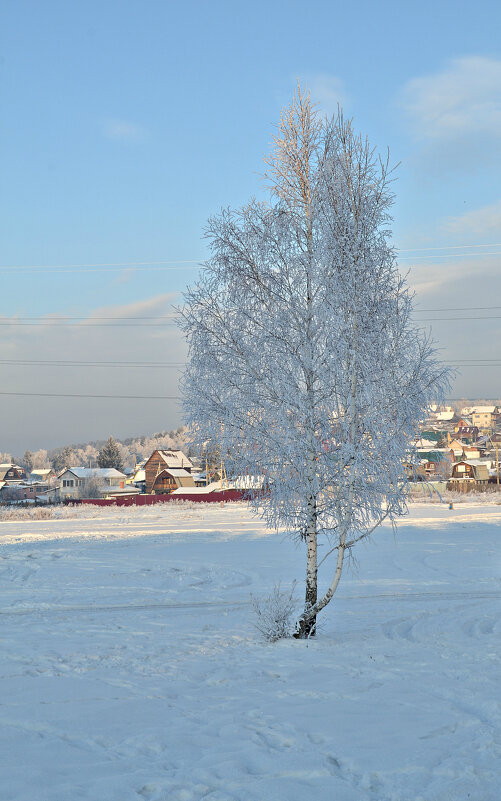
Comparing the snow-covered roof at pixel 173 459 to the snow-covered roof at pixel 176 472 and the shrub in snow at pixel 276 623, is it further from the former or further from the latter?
the shrub in snow at pixel 276 623

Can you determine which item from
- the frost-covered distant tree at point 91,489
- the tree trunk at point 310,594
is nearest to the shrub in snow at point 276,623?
the tree trunk at point 310,594

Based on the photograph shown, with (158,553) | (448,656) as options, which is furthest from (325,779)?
(158,553)

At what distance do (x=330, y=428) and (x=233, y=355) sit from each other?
81.1 inches

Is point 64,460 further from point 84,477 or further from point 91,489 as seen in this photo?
point 91,489

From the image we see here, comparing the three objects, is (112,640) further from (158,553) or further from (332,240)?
(158,553)

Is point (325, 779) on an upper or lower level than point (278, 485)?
lower

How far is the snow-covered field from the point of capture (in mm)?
5762

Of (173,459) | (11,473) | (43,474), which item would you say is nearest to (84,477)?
(173,459)

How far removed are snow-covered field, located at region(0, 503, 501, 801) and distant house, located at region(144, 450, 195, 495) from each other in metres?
71.3

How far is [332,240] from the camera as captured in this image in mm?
10898

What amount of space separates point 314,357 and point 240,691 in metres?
5.20

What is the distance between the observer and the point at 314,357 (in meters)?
10.9

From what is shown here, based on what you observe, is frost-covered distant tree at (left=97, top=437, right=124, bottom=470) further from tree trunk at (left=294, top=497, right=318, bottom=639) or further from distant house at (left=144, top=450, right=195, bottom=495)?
tree trunk at (left=294, top=497, right=318, bottom=639)

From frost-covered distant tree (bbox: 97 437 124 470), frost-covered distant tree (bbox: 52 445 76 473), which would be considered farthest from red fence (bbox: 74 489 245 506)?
frost-covered distant tree (bbox: 52 445 76 473)
